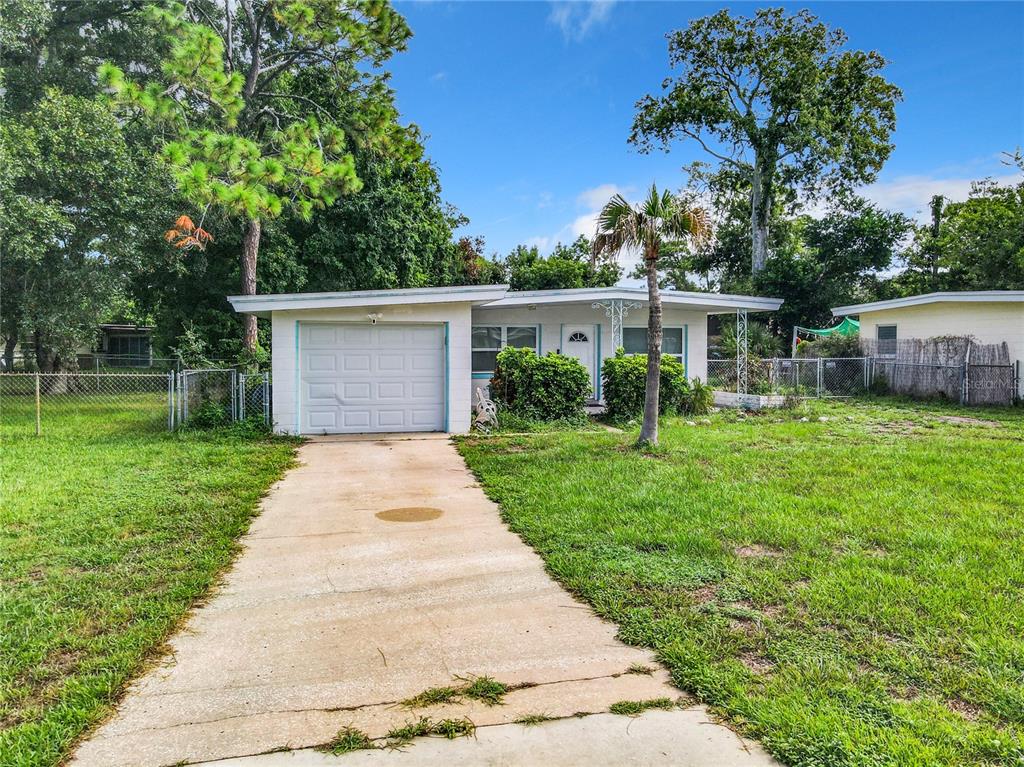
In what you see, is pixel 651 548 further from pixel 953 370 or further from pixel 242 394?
pixel 953 370

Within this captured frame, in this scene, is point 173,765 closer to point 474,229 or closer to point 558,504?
point 558,504

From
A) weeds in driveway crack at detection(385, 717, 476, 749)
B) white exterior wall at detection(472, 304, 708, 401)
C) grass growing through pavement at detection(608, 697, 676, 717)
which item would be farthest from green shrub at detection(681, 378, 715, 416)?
weeds in driveway crack at detection(385, 717, 476, 749)

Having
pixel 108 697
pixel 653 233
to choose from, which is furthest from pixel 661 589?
pixel 653 233

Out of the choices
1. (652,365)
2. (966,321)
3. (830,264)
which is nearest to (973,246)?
(830,264)

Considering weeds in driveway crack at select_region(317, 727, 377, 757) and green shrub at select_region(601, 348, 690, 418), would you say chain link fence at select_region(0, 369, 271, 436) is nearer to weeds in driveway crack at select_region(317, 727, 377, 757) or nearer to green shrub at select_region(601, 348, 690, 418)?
green shrub at select_region(601, 348, 690, 418)

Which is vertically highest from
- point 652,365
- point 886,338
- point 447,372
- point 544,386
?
point 886,338

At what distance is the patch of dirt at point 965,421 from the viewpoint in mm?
11323

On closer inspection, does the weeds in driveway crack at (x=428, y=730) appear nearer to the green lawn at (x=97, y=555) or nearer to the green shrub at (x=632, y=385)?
the green lawn at (x=97, y=555)

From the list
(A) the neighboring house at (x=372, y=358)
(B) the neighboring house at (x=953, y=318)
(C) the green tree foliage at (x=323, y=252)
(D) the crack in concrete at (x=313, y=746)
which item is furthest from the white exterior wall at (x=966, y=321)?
(D) the crack in concrete at (x=313, y=746)

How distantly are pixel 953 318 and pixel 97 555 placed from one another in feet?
62.4

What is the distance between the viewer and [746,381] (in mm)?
16234

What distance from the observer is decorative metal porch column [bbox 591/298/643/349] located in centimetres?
1356

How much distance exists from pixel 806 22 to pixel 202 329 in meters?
27.9

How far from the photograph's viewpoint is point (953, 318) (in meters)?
16.0
